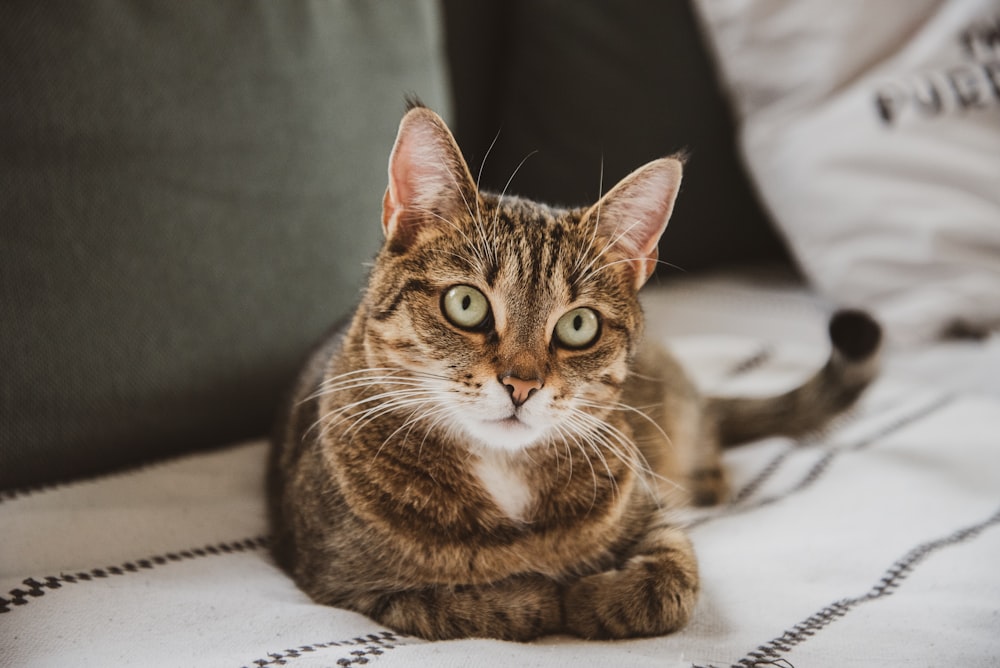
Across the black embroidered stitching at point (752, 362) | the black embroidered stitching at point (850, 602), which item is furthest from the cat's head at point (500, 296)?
the black embroidered stitching at point (752, 362)

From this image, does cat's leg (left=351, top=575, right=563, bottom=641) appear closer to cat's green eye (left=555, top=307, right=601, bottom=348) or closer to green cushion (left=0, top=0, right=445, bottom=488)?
cat's green eye (left=555, top=307, right=601, bottom=348)

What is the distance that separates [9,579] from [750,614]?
30.9 inches

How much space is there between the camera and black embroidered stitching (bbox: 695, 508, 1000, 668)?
761mm

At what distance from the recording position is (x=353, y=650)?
0.74m

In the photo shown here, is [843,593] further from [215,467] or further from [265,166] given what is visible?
[265,166]

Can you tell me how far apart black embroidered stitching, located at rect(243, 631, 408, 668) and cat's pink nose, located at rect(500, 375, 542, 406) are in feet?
0.87

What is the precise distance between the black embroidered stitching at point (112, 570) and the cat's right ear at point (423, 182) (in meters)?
0.44

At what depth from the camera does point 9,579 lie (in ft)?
2.71

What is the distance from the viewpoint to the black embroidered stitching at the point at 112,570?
793 mm

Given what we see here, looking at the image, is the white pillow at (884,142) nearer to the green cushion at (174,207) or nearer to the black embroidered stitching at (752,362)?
the black embroidered stitching at (752,362)

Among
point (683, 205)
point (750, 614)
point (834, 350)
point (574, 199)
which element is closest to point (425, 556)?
point (750, 614)

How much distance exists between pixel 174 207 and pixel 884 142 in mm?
1268

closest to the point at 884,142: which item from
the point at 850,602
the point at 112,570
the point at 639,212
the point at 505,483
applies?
the point at 639,212

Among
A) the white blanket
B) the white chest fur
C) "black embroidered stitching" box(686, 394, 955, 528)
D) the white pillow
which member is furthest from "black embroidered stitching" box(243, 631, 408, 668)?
the white pillow
